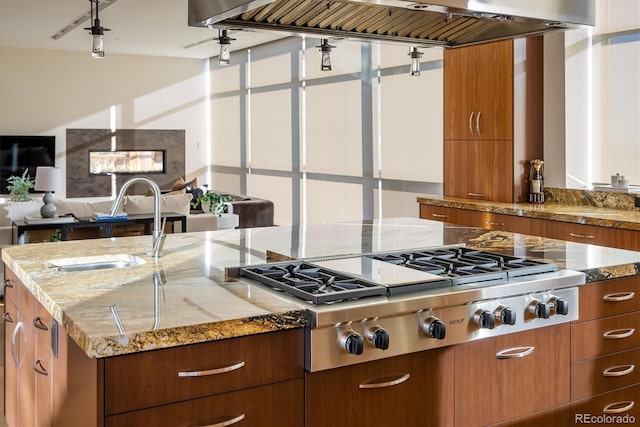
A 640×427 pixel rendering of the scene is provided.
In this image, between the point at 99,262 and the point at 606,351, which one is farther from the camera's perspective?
the point at 99,262

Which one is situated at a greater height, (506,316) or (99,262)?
(99,262)

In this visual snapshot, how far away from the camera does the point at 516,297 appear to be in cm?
223

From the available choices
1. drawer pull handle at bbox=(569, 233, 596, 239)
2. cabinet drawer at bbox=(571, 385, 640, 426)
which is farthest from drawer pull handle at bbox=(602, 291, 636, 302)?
drawer pull handle at bbox=(569, 233, 596, 239)

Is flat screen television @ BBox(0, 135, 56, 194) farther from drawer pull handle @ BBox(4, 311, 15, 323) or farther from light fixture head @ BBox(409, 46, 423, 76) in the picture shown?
light fixture head @ BBox(409, 46, 423, 76)

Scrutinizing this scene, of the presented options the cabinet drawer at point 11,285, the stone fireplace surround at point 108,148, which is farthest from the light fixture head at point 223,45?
the stone fireplace surround at point 108,148

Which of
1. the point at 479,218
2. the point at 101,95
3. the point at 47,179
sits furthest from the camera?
the point at 101,95

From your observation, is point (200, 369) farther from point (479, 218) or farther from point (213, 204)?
point (213, 204)

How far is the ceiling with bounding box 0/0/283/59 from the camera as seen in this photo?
25.0 ft

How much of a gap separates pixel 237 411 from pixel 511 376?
964 millimetres

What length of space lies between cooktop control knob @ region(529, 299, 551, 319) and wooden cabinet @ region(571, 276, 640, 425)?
0.24 meters

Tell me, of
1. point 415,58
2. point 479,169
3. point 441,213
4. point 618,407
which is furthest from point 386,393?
point 479,169

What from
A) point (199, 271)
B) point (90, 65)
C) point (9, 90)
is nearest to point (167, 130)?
point (90, 65)

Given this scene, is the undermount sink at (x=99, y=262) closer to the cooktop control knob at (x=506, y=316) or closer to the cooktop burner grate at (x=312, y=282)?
the cooktop burner grate at (x=312, y=282)

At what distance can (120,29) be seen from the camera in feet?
30.2
